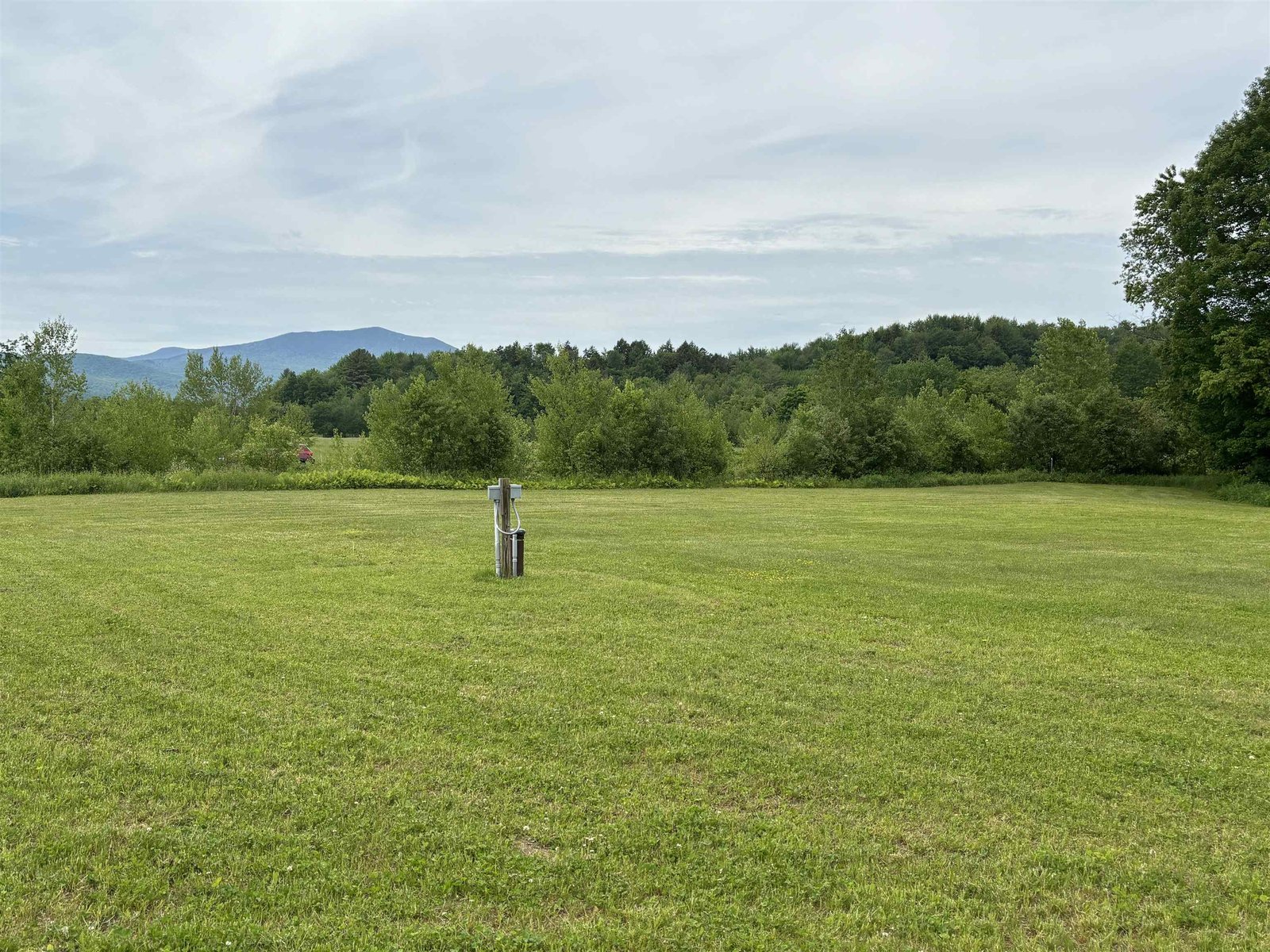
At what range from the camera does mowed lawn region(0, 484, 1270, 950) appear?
3416 mm

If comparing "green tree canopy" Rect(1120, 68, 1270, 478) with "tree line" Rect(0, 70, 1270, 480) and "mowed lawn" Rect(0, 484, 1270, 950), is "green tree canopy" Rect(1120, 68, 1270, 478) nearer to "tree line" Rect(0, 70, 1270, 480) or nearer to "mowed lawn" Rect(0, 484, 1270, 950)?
"tree line" Rect(0, 70, 1270, 480)

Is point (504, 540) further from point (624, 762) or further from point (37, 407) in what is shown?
point (37, 407)

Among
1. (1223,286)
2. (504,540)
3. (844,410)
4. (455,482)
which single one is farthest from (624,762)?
(844,410)

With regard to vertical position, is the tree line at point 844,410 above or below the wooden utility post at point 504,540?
above

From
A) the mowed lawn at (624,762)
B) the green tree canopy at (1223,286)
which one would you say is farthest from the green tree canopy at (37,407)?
the green tree canopy at (1223,286)

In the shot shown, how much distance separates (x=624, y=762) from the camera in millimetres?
4887

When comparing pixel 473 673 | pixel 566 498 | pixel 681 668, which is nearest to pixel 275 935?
pixel 473 673

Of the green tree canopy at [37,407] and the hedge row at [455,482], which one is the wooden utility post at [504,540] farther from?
the green tree canopy at [37,407]

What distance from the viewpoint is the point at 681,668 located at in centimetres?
680

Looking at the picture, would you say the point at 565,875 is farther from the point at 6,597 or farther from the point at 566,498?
the point at 566,498

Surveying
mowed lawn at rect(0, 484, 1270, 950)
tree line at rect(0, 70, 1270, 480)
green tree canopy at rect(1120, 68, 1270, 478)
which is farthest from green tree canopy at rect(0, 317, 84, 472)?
green tree canopy at rect(1120, 68, 1270, 478)

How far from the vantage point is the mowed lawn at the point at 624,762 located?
342 cm

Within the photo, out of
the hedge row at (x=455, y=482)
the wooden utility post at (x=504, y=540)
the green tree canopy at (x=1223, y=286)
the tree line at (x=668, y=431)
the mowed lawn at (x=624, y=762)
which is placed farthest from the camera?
the tree line at (x=668, y=431)

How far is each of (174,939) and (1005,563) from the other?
12.4 m
